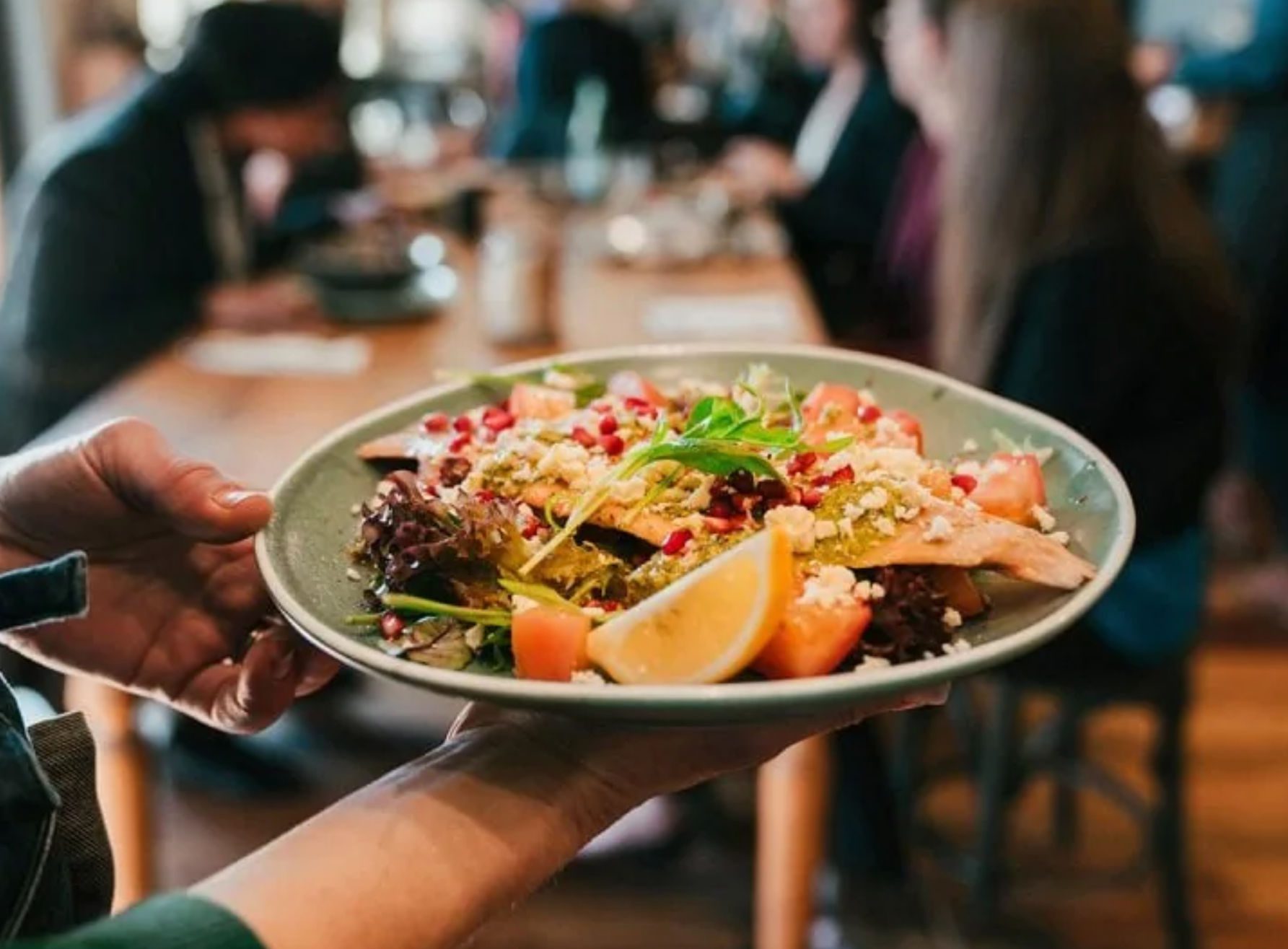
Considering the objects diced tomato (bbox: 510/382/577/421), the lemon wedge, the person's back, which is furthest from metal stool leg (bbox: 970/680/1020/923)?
the person's back

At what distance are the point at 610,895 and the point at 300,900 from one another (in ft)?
6.27

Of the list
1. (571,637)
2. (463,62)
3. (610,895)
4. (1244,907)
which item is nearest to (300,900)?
(571,637)

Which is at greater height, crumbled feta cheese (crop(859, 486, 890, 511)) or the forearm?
crumbled feta cheese (crop(859, 486, 890, 511))

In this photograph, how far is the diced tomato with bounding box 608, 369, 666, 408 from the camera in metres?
1.24

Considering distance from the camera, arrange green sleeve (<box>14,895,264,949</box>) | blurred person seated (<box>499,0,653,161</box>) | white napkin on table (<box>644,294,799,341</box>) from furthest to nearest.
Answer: blurred person seated (<box>499,0,653,161</box>)
white napkin on table (<box>644,294,799,341</box>)
green sleeve (<box>14,895,264,949</box>)

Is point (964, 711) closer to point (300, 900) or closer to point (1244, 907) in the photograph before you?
point (1244, 907)

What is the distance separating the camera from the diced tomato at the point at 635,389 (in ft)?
4.07

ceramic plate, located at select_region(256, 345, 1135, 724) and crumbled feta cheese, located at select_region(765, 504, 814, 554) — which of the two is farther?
crumbled feta cheese, located at select_region(765, 504, 814, 554)

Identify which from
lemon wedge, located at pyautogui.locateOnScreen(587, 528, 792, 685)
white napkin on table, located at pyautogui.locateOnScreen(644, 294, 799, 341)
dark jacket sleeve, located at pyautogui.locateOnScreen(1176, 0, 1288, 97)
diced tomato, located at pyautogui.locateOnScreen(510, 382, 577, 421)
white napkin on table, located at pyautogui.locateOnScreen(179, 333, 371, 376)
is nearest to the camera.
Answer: lemon wedge, located at pyautogui.locateOnScreen(587, 528, 792, 685)

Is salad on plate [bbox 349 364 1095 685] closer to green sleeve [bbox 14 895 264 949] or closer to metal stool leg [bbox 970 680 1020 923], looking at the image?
green sleeve [bbox 14 895 264 949]

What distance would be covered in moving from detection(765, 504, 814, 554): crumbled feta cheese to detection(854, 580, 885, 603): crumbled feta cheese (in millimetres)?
53

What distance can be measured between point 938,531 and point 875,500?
0.17ft

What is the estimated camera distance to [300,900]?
0.82 m

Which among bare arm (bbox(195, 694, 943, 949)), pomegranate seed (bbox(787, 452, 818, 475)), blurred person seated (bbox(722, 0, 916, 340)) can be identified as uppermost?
pomegranate seed (bbox(787, 452, 818, 475))
